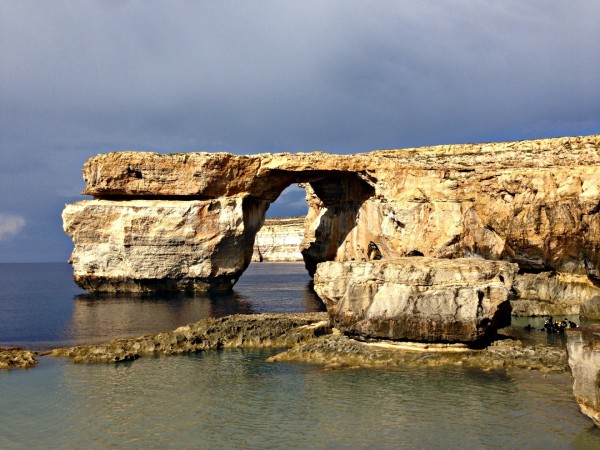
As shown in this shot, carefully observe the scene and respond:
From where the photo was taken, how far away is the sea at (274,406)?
65.6ft

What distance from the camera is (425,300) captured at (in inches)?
1201

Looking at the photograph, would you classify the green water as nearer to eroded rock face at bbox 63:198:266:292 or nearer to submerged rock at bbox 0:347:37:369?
submerged rock at bbox 0:347:37:369

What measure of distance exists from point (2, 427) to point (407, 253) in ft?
113

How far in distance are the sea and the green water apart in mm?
45

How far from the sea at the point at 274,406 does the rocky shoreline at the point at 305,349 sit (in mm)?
1037

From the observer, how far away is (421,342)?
30938 mm

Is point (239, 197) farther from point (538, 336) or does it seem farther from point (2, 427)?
point (2, 427)

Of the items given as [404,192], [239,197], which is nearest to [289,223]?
[239,197]

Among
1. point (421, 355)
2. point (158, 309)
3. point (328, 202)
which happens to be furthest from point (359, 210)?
point (421, 355)

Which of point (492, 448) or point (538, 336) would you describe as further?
point (538, 336)

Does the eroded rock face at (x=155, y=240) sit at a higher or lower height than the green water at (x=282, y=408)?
higher

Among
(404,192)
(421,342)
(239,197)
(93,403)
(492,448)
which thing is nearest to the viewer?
(492,448)

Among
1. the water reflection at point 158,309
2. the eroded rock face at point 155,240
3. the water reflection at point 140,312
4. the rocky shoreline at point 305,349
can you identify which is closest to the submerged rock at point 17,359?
the rocky shoreline at point 305,349

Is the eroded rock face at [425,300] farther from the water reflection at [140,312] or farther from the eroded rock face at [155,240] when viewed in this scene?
the eroded rock face at [155,240]
